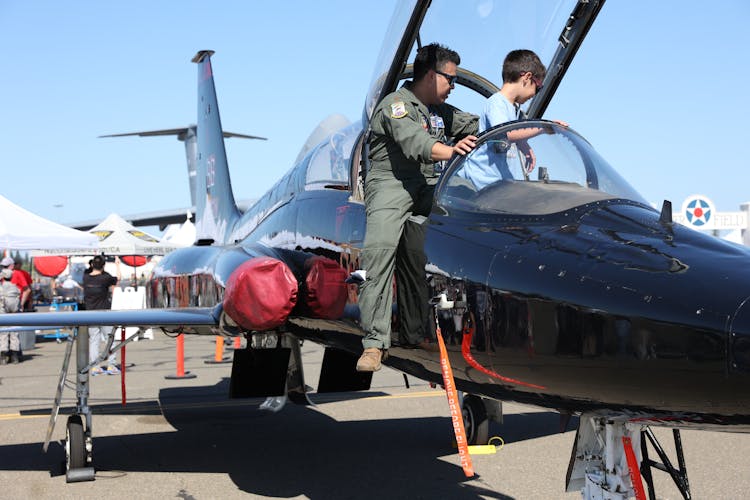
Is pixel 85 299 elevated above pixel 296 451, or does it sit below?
above

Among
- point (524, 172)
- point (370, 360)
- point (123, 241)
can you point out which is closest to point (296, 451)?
point (370, 360)

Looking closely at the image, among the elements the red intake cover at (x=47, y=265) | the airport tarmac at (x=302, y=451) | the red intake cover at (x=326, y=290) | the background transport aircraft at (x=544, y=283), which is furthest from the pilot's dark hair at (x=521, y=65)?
the red intake cover at (x=47, y=265)

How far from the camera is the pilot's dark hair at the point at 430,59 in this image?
4656 millimetres

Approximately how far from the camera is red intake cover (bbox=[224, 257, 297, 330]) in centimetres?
529

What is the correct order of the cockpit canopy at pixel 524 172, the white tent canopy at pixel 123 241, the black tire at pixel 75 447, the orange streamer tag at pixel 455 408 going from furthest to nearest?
the white tent canopy at pixel 123 241 → the black tire at pixel 75 447 → the cockpit canopy at pixel 524 172 → the orange streamer tag at pixel 455 408

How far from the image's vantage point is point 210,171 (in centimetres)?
1238

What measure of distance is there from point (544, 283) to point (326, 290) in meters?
2.12

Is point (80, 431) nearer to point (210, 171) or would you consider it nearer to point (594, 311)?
point (594, 311)

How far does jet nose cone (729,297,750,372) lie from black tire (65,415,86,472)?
226 inches

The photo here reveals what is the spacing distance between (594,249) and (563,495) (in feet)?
10.9

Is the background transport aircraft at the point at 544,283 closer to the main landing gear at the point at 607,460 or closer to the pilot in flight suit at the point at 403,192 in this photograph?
the main landing gear at the point at 607,460

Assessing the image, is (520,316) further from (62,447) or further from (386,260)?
(62,447)

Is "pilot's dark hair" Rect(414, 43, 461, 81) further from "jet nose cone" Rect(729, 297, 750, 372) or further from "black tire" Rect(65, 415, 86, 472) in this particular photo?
"black tire" Rect(65, 415, 86, 472)

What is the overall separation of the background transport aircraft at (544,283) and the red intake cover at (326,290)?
0.01 meters
